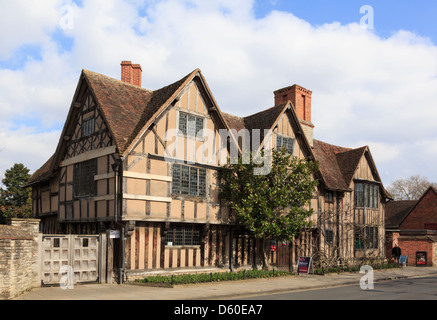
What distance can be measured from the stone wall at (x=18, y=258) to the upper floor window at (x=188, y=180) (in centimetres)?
621

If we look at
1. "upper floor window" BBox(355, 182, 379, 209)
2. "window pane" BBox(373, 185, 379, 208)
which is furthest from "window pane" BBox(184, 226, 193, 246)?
"window pane" BBox(373, 185, 379, 208)

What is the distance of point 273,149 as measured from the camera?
22922mm

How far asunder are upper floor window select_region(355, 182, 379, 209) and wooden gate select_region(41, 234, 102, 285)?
18736 millimetres

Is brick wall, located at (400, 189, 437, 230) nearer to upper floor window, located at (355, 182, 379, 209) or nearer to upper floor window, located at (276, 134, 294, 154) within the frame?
upper floor window, located at (355, 182, 379, 209)

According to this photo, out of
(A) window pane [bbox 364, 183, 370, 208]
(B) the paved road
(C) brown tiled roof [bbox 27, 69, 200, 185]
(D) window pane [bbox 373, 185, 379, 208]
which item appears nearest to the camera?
(B) the paved road

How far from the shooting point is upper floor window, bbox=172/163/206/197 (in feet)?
67.0

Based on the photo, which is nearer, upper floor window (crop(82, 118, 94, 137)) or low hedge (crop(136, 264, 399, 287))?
low hedge (crop(136, 264, 399, 287))

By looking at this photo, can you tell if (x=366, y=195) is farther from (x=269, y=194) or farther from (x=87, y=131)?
(x=87, y=131)

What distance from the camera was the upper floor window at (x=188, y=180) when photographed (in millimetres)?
20422

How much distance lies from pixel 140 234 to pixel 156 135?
166 inches

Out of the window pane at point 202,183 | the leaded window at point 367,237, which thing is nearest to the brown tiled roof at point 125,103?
the window pane at point 202,183
